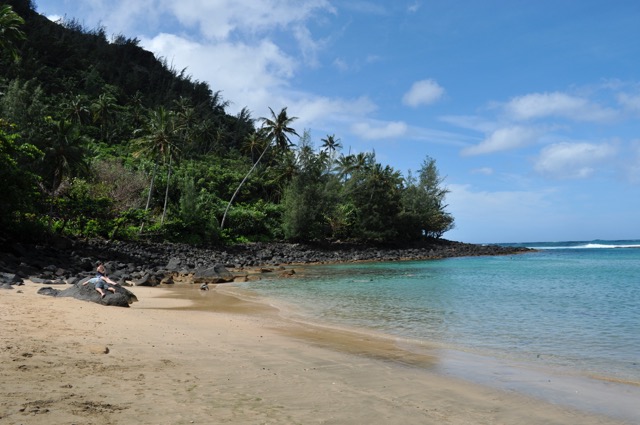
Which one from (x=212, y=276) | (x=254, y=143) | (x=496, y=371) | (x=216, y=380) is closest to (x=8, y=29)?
(x=212, y=276)

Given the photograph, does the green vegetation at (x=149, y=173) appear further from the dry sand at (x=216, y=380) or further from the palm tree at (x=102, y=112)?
the dry sand at (x=216, y=380)

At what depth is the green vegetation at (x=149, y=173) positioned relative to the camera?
3453 cm

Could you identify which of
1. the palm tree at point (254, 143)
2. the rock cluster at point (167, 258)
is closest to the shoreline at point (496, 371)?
the rock cluster at point (167, 258)

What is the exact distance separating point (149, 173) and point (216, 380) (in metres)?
51.5

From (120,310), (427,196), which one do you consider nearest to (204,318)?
(120,310)

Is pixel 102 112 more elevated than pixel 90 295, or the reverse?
pixel 102 112

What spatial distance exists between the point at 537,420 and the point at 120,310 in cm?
1010

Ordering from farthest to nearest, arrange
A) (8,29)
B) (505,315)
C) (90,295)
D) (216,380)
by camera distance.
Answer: (8,29) < (505,315) < (90,295) < (216,380)

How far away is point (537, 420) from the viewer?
526 cm

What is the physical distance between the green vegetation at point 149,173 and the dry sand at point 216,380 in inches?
736

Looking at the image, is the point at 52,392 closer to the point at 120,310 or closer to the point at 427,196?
the point at 120,310

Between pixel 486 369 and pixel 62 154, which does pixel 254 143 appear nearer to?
pixel 62 154

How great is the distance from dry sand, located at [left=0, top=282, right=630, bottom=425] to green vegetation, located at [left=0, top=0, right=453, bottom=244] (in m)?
18.7

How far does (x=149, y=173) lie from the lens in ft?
175
